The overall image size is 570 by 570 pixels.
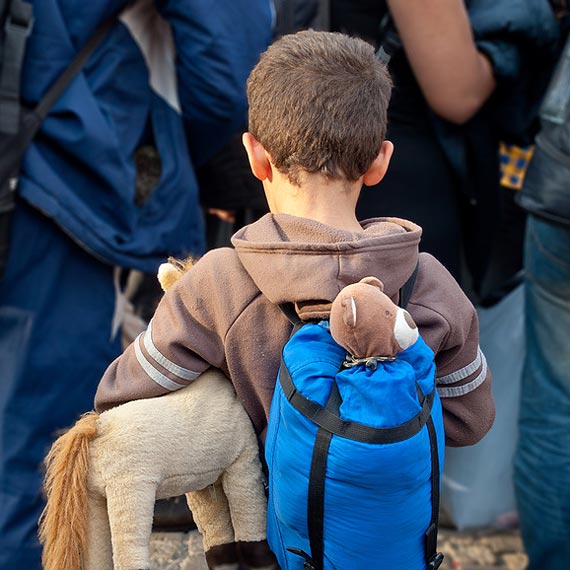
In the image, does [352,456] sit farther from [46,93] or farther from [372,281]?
[46,93]

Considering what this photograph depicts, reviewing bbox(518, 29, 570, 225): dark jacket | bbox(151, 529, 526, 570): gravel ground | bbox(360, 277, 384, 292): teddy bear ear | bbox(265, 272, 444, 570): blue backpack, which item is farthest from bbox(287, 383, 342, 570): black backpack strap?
bbox(151, 529, 526, 570): gravel ground

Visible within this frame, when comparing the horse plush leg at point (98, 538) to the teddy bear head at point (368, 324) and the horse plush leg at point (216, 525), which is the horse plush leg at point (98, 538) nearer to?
the horse plush leg at point (216, 525)

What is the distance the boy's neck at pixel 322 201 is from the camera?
1396mm

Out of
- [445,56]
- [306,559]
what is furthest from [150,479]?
[445,56]

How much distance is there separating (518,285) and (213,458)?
2076 mm

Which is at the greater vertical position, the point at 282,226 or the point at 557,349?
the point at 282,226

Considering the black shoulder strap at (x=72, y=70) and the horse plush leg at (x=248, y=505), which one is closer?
the horse plush leg at (x=248, y=505)

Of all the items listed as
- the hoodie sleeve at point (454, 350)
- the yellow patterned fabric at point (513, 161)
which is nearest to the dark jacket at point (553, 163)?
the yellow patterned fabric at point (513, 161)

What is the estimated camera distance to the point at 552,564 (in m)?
2.67

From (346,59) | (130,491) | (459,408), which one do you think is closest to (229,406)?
(130,491)

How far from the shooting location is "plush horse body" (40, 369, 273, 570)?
4.19ft

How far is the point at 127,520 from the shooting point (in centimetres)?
128

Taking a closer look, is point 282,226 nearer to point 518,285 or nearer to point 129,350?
point 129,350

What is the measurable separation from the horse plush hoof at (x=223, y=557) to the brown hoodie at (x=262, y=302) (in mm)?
180
